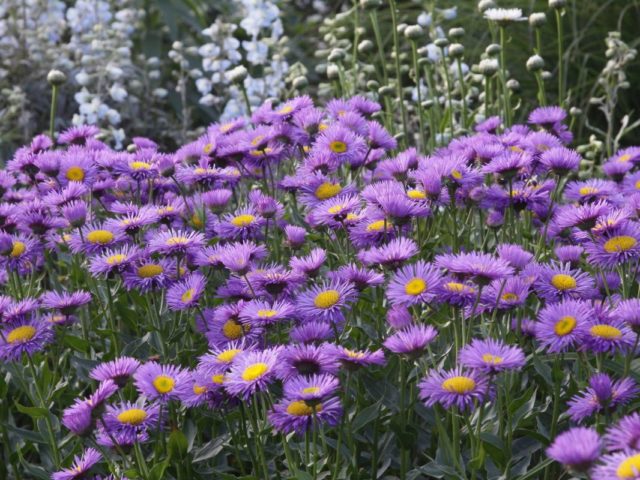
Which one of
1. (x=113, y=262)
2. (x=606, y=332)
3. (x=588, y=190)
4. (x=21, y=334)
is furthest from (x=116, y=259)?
(x=588, y=190)

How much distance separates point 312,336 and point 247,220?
472 mm

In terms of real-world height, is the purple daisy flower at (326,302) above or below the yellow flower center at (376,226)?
below

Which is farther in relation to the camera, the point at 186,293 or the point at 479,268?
the point at 186,293

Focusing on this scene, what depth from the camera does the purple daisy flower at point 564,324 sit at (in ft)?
5.15

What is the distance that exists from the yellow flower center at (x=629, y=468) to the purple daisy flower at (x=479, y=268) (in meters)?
0.57

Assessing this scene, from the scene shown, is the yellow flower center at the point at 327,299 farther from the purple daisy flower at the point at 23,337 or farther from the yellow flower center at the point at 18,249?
the yellow flower center at the point at 18,249

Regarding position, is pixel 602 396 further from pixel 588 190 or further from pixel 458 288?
pixel 588 190

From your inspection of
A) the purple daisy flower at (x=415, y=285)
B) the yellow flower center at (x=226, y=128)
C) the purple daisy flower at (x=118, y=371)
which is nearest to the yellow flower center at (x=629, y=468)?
the purple daisy flower at (x=415, y=285)

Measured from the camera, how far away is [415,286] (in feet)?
5.53

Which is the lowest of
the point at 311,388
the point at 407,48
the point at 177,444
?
the point at 407,48

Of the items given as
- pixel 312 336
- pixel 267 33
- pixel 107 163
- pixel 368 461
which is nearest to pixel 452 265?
pixel 312 336

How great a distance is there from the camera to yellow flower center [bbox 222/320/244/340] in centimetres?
185

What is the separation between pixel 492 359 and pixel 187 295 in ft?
2.27

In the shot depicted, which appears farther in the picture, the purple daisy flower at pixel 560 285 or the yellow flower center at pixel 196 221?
the yellow flower center at pixel 196 221
